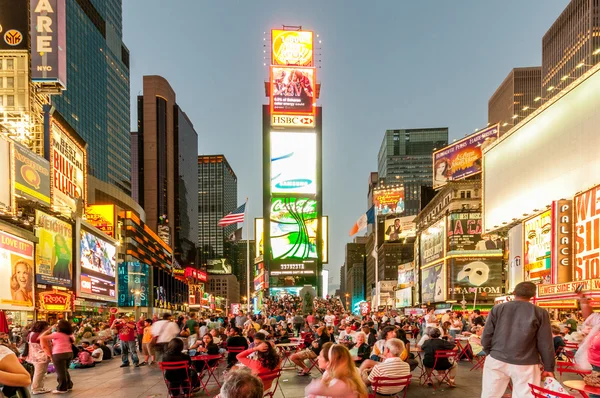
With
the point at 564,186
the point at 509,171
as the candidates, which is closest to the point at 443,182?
the point at 509,171

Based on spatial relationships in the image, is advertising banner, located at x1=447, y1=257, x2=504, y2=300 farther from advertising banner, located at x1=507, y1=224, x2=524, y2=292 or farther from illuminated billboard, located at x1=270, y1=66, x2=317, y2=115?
illuminated billboard, located at x1=270, y1=66, x2=317, y2=115

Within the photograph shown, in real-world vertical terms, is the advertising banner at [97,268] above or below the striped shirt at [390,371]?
below

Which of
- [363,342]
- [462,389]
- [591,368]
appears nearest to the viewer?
[591,368]

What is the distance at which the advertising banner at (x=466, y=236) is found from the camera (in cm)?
5369

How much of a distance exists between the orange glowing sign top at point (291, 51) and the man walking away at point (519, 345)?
2230 inches

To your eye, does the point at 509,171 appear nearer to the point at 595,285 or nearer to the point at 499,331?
the point at 595,285

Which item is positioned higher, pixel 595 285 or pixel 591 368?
pixel 591 368

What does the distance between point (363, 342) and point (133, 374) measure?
6582 millimetres

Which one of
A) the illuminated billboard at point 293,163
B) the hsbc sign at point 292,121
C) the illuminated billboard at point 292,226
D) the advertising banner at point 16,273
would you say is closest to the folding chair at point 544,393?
the advertising banner at point 16,273

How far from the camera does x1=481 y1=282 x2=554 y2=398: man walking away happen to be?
5.32 meters

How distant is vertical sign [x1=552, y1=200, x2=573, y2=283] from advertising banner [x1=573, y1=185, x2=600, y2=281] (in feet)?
1.41

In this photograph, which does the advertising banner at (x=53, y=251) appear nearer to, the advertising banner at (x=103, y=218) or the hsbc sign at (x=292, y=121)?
the hsbc sign at (x=292, y=121)

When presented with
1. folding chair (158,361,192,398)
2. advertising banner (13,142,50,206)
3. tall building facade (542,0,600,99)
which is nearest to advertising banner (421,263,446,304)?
advertising banner (13,142,50,206)

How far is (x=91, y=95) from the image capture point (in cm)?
12850
